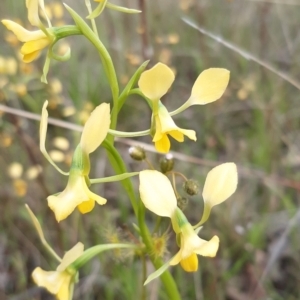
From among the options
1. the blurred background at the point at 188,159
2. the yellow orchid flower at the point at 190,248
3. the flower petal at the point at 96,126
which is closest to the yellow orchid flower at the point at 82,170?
the flower petal at the point at 96,126

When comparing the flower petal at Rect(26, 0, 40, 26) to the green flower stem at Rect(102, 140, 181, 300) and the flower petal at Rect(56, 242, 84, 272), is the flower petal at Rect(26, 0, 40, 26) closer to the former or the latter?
the green flower stem at Rect(102, 140, 181, 300)

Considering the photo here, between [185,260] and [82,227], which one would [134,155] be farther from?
[82,227]

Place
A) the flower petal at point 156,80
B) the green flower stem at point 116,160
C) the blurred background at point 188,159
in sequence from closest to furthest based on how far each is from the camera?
the flower petal at point 156,80 < the green flower stem at point 116,160 < the blurred background at point 188,159

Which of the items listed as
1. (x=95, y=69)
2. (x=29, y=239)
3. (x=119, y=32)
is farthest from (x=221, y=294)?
(x=119, y=32)

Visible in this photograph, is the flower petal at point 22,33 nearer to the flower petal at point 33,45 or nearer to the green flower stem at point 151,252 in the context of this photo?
the flower petal at point 33,45

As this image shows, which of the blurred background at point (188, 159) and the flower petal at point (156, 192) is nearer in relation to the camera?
the flower petal at point (156, 192)

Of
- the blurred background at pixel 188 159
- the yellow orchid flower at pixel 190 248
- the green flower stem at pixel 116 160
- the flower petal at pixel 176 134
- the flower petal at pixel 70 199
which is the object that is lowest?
the blurred background at pixel 188 159

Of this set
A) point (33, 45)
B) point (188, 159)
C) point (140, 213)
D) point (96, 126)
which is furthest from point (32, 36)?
point (188, 159)
